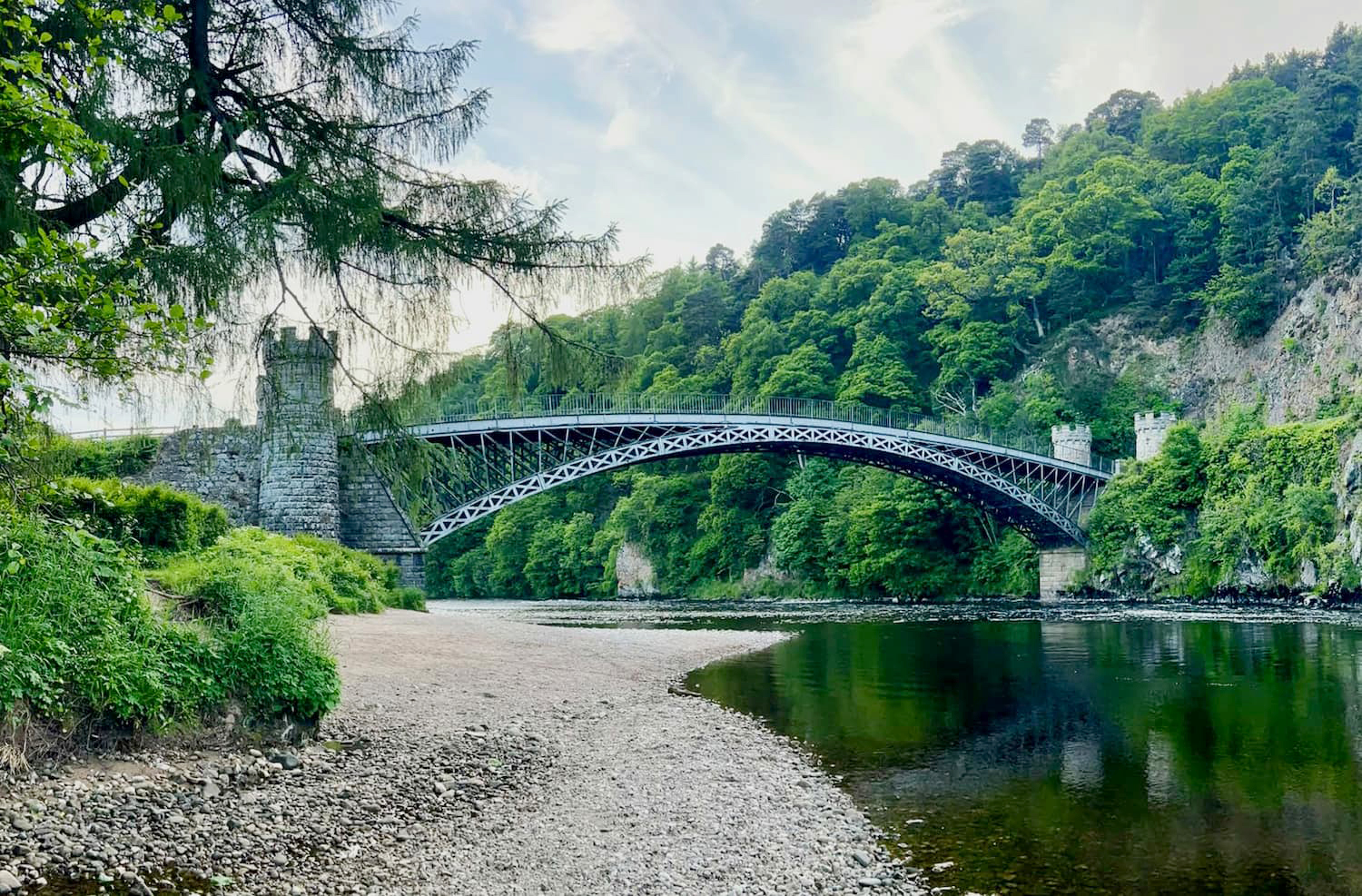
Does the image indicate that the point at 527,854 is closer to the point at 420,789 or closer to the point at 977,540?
the point at 420,789

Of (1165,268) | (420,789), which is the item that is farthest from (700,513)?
(420,789)

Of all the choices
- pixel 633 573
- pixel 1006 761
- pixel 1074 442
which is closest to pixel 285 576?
pixel 1006 761

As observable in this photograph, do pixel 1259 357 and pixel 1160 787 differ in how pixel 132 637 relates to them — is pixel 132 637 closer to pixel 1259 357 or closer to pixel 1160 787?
pixel 1160 787

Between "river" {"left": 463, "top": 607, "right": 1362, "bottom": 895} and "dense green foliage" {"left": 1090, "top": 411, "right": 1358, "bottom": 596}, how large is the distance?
16.2m

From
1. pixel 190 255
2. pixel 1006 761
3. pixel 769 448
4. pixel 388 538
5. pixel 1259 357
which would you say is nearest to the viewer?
pixel 190 255

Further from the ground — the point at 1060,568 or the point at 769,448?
the point at 769,448

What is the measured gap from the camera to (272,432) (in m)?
7.08

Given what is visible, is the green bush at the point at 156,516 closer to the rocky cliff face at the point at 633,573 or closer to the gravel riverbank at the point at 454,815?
the gravel riverbank at the point at 454,815

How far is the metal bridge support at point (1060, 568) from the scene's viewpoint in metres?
45.0

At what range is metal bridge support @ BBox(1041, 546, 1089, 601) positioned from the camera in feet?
148

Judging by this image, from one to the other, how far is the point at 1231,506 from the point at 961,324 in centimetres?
2777

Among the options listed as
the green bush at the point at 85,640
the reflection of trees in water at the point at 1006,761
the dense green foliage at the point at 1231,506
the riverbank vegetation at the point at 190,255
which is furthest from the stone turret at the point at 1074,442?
the green bush at the point at 85,640

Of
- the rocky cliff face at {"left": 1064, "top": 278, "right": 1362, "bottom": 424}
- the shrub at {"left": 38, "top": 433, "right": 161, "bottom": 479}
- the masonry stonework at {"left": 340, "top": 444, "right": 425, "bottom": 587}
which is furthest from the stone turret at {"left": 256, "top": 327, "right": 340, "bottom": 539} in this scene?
the rocky cliff face at {"left": 1064, "top": 278, "right": 1362, "bottom": 424}

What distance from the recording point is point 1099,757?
28.1ft
